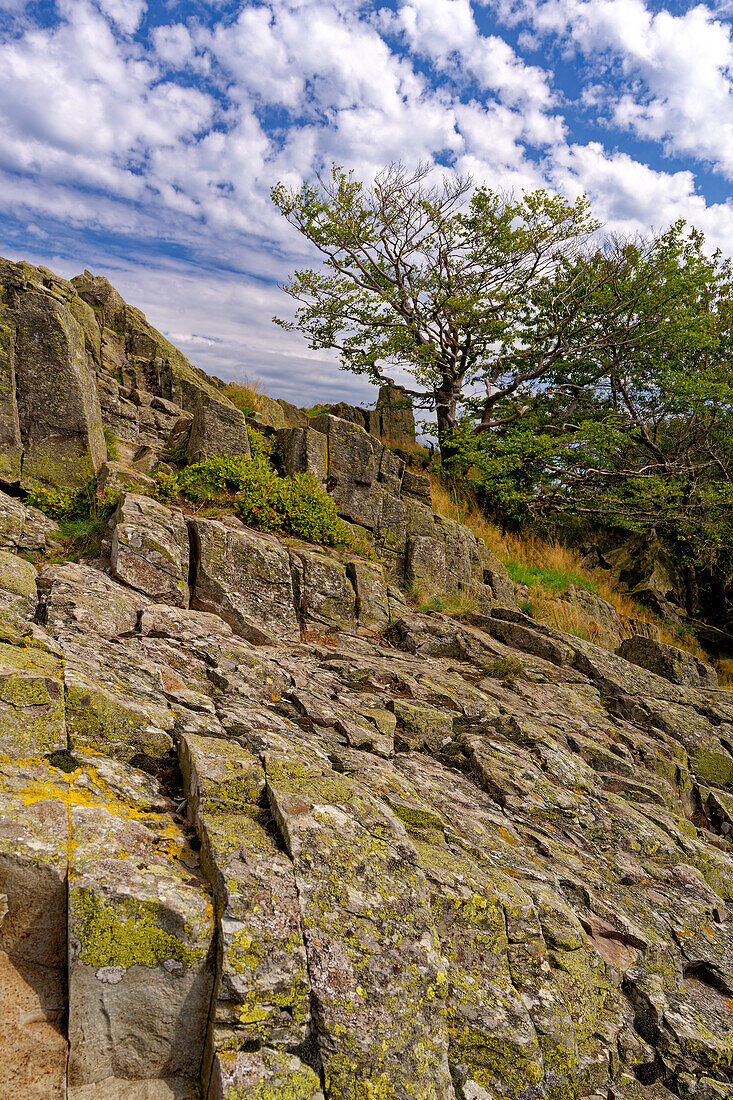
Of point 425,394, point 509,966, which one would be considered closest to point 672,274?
point 425,394

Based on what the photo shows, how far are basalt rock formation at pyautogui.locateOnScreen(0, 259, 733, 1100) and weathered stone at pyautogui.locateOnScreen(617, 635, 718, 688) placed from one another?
3.60 metres

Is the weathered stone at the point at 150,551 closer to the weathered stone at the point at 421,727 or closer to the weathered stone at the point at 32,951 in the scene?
the weathered stone at the point at 421,727

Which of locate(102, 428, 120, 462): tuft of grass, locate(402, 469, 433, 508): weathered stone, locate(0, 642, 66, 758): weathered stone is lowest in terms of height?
locate(0, 642, 66, 758): weathered stone

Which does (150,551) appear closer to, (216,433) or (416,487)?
(216,433)

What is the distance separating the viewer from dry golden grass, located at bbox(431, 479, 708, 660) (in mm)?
15000

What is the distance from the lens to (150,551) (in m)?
7.59

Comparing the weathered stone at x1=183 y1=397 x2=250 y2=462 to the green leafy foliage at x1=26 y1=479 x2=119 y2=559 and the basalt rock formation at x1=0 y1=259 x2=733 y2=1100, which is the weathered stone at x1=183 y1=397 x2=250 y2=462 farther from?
the green leafy foliage at x1=26 y1=479 x2=119 y2=559

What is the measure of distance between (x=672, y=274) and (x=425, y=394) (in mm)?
10172

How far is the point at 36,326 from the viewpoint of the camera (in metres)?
8.56

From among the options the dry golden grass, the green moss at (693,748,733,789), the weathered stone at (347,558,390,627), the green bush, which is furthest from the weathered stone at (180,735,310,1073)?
the dry golden grass

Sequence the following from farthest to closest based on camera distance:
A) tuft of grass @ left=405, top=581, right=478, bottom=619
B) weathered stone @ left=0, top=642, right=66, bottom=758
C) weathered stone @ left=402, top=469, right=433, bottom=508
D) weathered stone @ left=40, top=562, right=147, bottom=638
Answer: weathered stone @ left=402, top=469, right=433, bottom=508, tuft of grass @ left=405, top=581, right=478, bottom=619, weathered stone @ left=40, top=562, right=147, bottom=638, weathered stone @ left=0, top=642, right=66, bottom=758

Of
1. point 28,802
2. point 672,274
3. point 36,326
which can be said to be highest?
point 672,274

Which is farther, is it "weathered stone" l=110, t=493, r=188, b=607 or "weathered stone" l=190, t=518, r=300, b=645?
"weathered stone" l=190, t=518, r=300, b=645

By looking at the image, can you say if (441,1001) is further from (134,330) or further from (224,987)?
(134,330)
